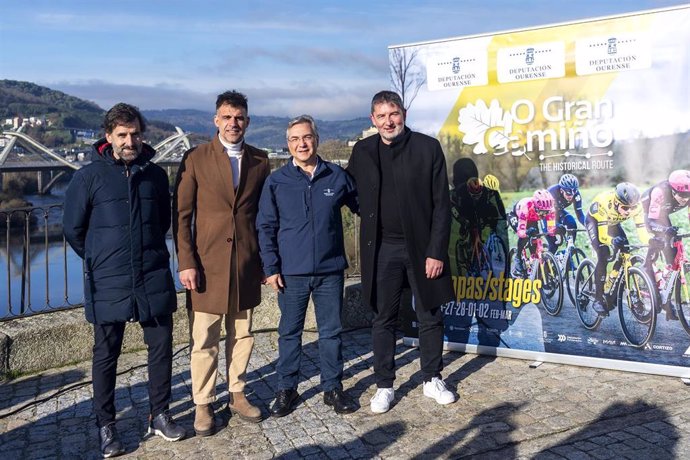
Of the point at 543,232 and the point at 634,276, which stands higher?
the point at 543,232

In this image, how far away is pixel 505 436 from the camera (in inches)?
149

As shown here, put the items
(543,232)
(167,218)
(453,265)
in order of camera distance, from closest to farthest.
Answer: (167,218) → (543,232) → (453,265)

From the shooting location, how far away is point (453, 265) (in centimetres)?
536

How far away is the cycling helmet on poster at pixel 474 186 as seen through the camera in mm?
5168

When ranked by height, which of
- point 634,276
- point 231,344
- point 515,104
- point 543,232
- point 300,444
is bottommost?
point 300,444

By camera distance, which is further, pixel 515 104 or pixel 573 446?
pixel 515 104

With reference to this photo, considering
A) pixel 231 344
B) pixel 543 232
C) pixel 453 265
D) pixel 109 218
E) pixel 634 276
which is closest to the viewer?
pixel 109 218

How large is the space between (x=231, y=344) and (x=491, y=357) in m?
2.13

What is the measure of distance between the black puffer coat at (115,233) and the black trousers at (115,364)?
0.40 feet

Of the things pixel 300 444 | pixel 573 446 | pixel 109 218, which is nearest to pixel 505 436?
pixel 573 446

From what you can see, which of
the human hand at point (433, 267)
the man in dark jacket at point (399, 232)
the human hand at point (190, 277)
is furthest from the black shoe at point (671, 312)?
the human hand at point (190, 277)

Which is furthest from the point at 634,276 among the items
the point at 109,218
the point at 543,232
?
the point at 109,218

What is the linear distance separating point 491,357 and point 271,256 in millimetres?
2120

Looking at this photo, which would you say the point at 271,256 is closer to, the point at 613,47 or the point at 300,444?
the point at 300,444
